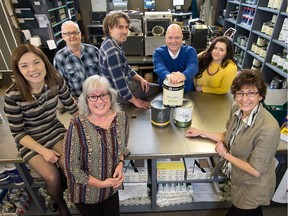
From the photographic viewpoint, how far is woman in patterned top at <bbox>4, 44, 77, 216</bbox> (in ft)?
3.67

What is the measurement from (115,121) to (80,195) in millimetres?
475

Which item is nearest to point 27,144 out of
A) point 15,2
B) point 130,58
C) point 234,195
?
point 234,195

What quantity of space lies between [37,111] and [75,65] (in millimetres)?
668

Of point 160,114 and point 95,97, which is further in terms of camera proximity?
point 160,114

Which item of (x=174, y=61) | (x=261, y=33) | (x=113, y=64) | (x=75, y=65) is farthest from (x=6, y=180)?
(x=261, y=33)

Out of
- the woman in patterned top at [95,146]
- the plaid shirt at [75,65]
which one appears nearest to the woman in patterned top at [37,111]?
the woman in patterned top at [95,146]

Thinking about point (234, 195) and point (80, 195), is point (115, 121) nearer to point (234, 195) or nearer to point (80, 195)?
point (80, 195)

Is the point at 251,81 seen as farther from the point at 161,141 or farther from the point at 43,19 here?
the point at 43,19

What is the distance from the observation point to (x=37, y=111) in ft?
4.02

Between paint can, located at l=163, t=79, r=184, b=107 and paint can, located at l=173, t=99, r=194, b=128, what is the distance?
0.27 ft

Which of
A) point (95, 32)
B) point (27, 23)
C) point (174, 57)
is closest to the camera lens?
point (174, 57)

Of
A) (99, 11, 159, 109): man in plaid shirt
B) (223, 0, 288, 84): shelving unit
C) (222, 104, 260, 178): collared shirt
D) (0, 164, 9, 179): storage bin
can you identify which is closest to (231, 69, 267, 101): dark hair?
(222, 104, 260, 178): collared shirt

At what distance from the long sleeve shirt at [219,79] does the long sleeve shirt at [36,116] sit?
1.14m

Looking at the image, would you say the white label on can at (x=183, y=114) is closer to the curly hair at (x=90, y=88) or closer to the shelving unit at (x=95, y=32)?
the curly hair at (x=90, y=88)
